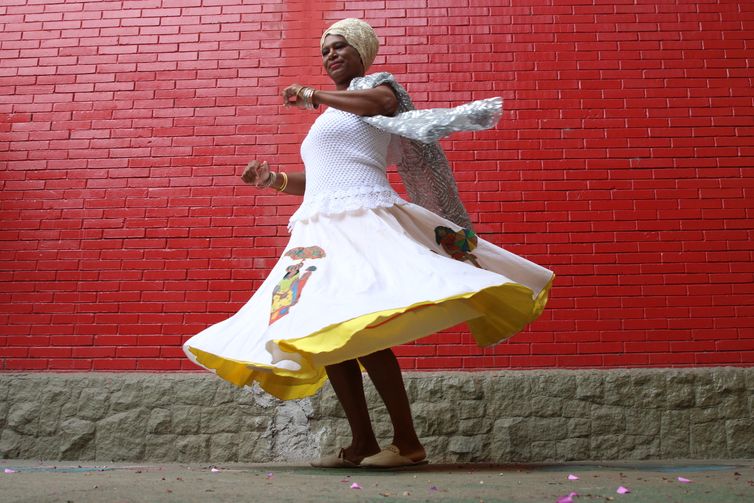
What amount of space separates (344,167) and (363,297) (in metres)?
0.63

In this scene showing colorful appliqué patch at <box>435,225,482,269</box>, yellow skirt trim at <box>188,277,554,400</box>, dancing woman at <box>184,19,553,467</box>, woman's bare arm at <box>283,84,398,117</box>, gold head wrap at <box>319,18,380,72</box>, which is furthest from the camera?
gold head wrap at <box>319,18,380,72</box>

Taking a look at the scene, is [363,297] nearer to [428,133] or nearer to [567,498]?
[428,133]

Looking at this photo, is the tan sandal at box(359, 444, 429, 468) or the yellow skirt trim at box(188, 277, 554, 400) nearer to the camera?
the yellow skirt trim at box(188, 277, 554, 400)

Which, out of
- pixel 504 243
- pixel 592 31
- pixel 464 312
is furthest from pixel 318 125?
pixel 592 31

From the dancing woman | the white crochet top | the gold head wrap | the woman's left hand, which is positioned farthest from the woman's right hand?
the gold head wrap

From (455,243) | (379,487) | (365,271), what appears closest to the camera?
(379,487)

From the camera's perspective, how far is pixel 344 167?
2879 millimetres

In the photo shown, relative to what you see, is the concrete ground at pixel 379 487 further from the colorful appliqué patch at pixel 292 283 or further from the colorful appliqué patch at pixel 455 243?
the colorful appliqué patch at pixel 455 243

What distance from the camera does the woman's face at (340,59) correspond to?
121 inches

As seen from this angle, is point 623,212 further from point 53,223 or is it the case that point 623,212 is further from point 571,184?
point 53,223

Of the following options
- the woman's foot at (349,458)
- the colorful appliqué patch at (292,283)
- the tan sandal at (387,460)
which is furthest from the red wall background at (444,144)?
the colorful appliqué patch at (292,283)

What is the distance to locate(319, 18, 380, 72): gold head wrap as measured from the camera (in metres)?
3.09

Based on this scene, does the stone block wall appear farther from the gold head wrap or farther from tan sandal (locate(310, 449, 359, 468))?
the gold head wrap

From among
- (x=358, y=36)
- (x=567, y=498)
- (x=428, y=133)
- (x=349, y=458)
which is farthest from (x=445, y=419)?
(x=567, y=498)
